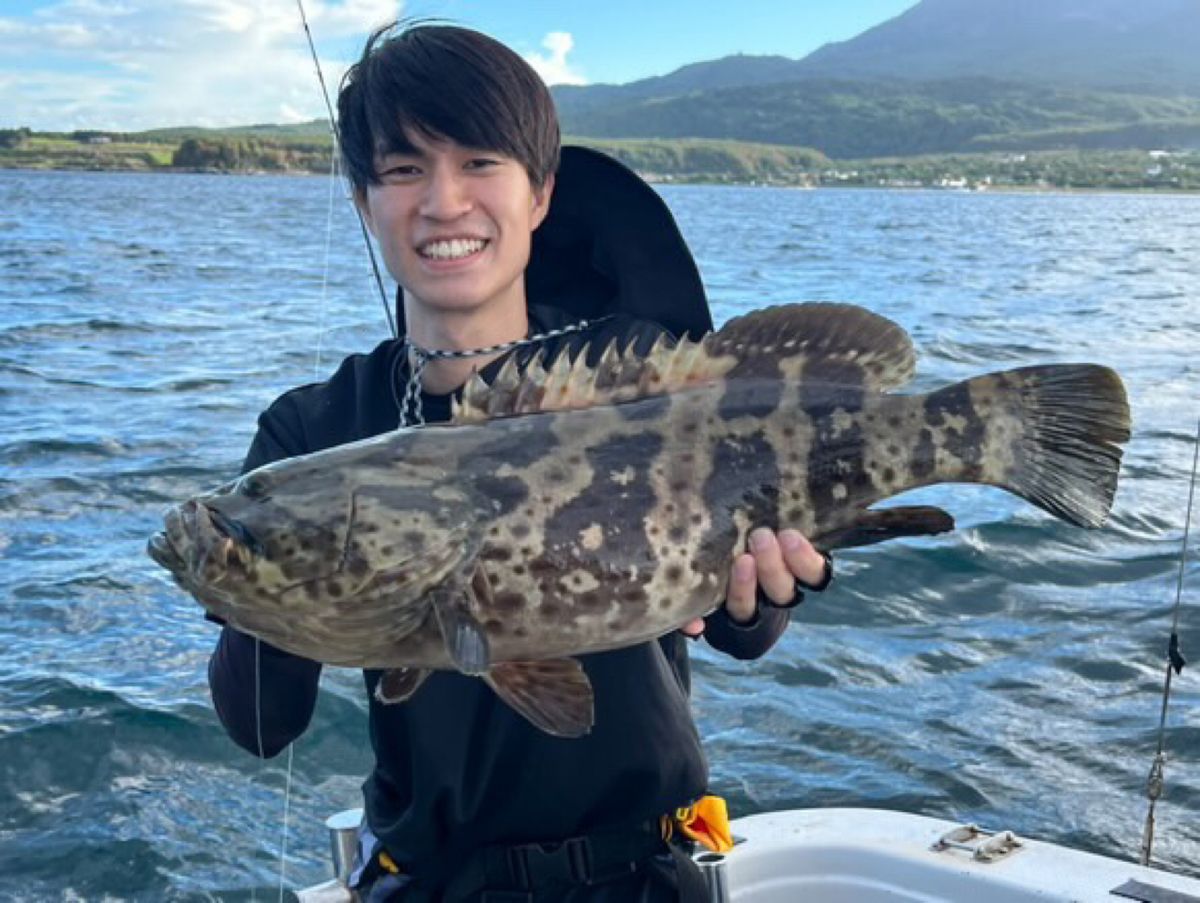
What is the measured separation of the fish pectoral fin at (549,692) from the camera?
3234 mm

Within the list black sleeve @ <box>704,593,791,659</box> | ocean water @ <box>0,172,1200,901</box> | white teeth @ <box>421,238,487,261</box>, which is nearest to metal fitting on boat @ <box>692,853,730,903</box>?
black sleeve @ <box>704,593,791,659</box>

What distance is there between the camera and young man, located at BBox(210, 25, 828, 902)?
3734 millimetres

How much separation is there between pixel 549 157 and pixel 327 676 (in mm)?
5897

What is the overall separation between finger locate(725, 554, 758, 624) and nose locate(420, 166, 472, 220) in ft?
4.34

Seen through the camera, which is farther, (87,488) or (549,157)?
(87,488)

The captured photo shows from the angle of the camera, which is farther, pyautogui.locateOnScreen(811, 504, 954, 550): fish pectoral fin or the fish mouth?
pyautogui.locateOnScreen(811, 504, 954, 550): fish pectoral fin

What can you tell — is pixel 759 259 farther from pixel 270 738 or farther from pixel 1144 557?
pixel 270 738

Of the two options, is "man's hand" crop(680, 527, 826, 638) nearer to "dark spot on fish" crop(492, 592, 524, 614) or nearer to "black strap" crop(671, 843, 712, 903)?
"dark spot on fish" crop(492, 592, 524, 614)

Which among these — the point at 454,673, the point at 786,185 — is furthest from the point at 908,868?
the point at 786,185

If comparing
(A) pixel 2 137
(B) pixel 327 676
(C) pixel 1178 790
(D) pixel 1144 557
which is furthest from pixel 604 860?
(A) pixel 2 137

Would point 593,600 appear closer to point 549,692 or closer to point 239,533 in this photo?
point 549,692

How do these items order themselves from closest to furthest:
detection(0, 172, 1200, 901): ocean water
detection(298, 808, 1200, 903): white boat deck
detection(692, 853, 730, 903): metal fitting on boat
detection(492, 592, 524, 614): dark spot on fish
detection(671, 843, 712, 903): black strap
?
detection(492, 592, 524, 614): dark spot on fish, detection(671, 843, 712, 903): black strap, detection(692, 853, 730, 903): metal fitting on boat, detection(298, 808, 1200, 903): white boat deck, detection(0, 172, 1200, 901): ocean water

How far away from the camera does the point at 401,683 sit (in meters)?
3.36

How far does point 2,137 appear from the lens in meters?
149
